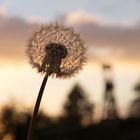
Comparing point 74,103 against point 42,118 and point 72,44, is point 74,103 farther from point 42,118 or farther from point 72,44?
point 72,44

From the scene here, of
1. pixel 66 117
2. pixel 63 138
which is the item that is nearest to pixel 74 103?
pixel 66 117

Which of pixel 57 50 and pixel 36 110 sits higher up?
pixel 57 50

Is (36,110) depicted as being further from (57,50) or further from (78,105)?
(78,105)

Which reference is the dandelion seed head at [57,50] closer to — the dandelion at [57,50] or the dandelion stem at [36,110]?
the dandelion at [57,50]

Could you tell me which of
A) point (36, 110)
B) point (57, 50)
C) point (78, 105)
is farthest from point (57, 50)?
point (78, 105)

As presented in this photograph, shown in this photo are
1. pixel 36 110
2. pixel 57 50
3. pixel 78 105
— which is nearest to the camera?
pixel 36 110

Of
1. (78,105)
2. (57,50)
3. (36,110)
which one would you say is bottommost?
(36,110)
